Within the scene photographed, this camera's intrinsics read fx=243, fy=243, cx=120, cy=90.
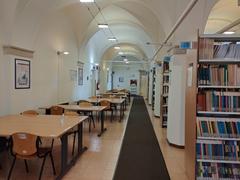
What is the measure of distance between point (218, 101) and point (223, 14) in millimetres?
6799

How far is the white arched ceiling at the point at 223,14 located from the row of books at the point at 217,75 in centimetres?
490

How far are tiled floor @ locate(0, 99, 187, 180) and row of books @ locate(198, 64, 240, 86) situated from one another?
67.4 inches

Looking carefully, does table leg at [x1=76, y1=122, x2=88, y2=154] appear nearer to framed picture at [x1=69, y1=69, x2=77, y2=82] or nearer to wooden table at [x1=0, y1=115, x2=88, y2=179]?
wooden table at [x1=0, y1=115, x2=88, y2=179]

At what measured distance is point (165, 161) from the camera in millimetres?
4949

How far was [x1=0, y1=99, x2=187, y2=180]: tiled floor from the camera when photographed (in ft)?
13.4

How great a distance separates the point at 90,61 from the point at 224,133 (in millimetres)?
12619

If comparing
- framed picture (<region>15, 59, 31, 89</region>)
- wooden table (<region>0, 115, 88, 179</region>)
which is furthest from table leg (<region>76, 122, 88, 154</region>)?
framed picture (<region>15, 59, 31, 89</region>)

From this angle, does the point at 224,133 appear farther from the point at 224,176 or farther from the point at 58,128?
the point at 58,128

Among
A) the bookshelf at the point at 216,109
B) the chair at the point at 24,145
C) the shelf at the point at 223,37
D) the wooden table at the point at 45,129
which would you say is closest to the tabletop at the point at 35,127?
the wooden table at the point at 45,129

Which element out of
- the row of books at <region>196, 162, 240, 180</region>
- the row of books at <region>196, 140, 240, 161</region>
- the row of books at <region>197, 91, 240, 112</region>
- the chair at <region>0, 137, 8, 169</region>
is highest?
the row of books at <region>197, 91, 240, 112</region>

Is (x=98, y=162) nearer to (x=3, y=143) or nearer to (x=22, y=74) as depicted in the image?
(x=3, y=143)

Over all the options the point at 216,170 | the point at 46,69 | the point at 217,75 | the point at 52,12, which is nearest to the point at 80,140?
the point at 216,170

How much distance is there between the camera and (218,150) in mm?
3619

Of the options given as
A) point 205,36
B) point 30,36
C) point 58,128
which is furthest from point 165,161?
point 30,36
